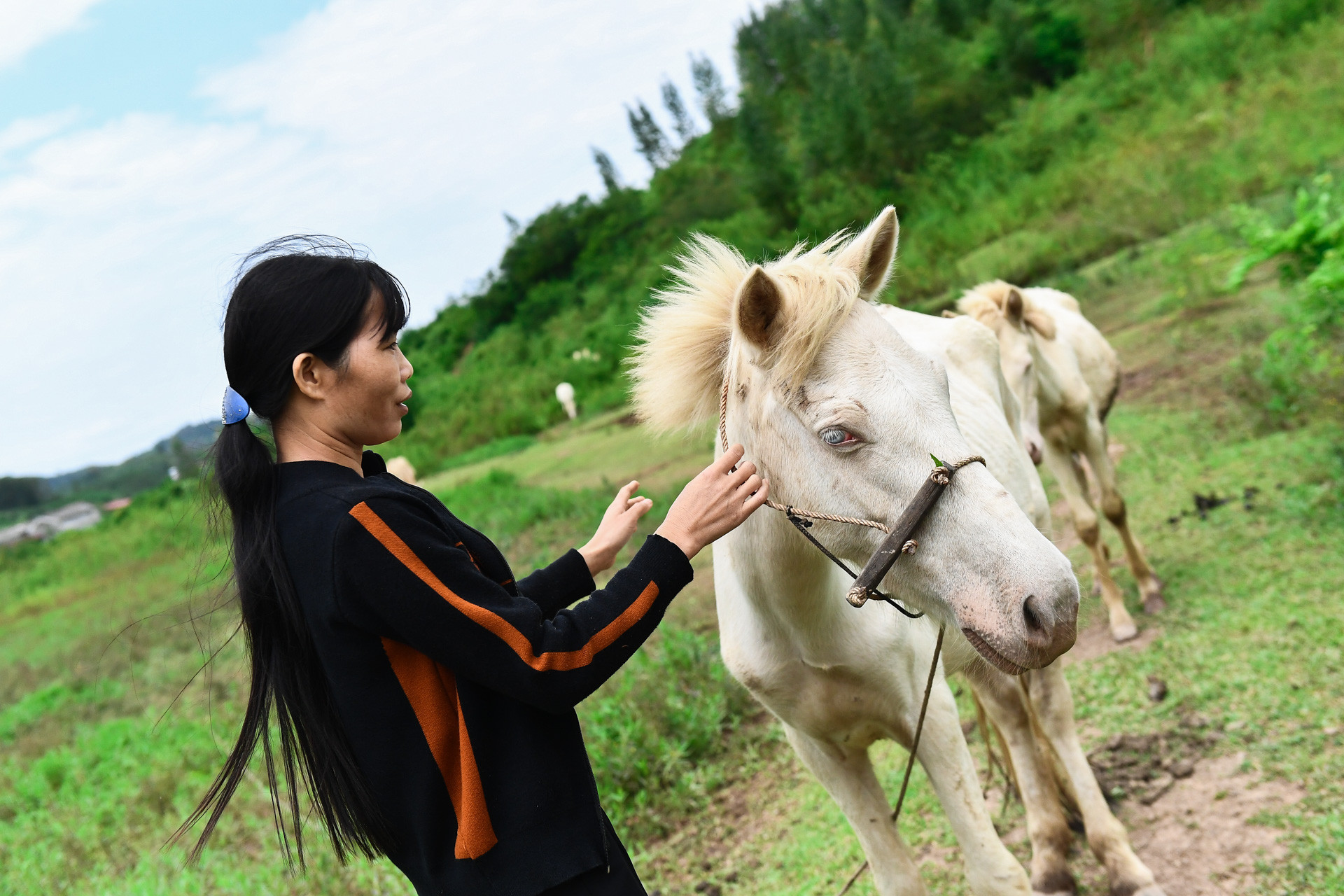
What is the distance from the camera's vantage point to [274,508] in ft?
5.11

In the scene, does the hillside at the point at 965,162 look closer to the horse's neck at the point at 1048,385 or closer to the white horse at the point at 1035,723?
the horse's neck at the point at 1048,385

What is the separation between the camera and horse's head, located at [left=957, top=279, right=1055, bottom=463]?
16.7 feet

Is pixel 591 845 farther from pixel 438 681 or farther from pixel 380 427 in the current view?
pixel 380 427

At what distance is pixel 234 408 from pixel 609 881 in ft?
3.64

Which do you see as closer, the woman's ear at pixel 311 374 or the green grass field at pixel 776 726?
the woman's ear at pixel 311 374

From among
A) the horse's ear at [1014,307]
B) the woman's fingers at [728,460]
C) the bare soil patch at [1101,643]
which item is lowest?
the bare soil patch at [1101,643]

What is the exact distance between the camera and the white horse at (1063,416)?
197 inches

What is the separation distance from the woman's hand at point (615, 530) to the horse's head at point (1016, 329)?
354 cm

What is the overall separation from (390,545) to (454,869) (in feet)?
1.96

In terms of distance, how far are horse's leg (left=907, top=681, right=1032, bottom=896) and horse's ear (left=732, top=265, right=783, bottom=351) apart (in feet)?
3.80

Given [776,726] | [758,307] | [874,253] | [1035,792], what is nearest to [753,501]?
[758,307]

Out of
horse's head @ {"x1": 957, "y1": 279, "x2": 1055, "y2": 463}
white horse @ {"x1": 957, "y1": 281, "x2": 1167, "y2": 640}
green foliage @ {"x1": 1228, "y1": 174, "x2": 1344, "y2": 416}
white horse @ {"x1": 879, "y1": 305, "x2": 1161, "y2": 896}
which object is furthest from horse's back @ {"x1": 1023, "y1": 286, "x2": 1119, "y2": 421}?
white horse @ {"x1": 879, "y1": 305, "x2": 1161, "y2": 896}

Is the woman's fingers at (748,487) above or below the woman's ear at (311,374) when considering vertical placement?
below

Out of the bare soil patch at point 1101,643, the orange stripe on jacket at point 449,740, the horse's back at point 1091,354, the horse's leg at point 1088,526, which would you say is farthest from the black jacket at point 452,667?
the horse's back at point 1091,354
